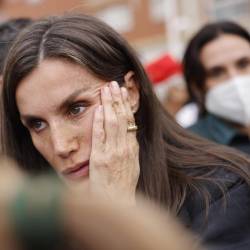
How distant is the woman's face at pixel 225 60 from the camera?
158 inches

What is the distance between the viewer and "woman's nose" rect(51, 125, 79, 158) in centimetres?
196

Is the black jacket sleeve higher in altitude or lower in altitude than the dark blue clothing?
higher

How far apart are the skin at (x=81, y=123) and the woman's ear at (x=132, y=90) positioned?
0.39 feet

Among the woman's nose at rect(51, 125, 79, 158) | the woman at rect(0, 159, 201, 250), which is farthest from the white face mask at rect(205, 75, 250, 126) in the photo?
the woman at rect(0, 159, 201, 250)

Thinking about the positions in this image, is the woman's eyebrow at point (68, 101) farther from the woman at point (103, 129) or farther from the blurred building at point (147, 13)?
the blurred building at point (147, 13)

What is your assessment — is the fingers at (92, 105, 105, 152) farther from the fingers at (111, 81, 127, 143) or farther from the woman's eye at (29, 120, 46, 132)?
the woman's eye at (29, 120, 46, 132)

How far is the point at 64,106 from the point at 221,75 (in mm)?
Result: 2251

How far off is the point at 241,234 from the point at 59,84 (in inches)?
31.1

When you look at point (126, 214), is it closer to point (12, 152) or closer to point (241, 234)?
point (241, 234)

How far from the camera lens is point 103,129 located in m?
2.03

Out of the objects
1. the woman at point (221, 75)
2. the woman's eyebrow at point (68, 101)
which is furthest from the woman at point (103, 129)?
the woman at point (221, 75)

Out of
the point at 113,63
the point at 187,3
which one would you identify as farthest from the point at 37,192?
the point at 187,3

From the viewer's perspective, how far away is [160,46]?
67.4ft

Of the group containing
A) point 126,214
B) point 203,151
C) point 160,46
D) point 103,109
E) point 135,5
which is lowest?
point 160,46
